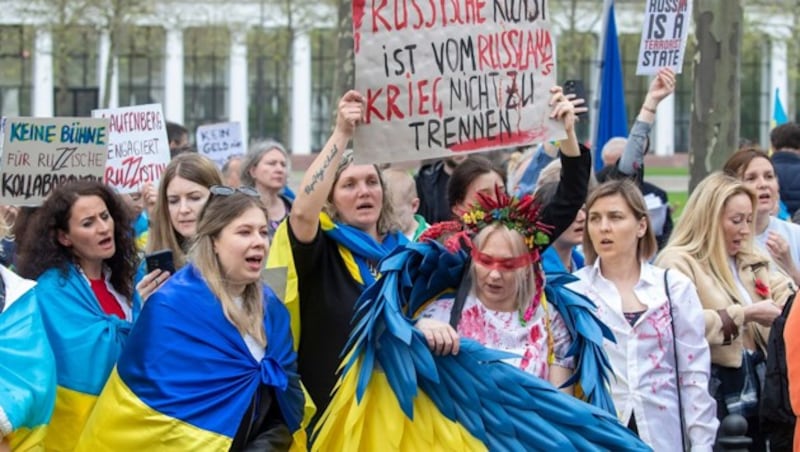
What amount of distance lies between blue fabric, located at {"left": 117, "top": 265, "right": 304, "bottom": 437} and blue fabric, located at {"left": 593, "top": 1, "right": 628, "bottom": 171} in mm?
6850

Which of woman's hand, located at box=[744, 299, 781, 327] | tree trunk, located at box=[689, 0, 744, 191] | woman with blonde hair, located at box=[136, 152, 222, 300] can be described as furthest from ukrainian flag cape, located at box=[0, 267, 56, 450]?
tree trunk, located at box=[689, 0, 744, 191]

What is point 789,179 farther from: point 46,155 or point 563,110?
point 46,155

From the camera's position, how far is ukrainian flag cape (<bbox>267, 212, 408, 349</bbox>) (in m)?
5.77

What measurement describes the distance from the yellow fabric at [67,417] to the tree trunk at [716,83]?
6429mm

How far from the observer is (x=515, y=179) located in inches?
458

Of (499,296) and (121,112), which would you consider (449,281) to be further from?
(121,112)

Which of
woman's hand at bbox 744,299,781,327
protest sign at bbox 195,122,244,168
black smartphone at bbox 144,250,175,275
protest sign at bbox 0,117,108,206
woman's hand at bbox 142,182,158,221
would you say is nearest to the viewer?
black smartphone at bbox 144,250,175,275

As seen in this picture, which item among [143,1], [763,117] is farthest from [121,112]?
[763,117]

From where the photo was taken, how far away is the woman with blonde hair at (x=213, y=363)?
5.31m

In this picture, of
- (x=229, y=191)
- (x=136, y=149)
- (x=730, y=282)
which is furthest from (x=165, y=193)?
(x=730, y=282)

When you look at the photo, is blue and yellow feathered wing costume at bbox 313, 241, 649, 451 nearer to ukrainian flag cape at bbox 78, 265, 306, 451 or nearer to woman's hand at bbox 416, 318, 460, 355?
woman's hand at bbox 416, 318, 460, 355

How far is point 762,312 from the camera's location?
6.59 meters

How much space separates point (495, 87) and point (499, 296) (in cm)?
93

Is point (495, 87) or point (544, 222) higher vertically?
point (495, 87)
